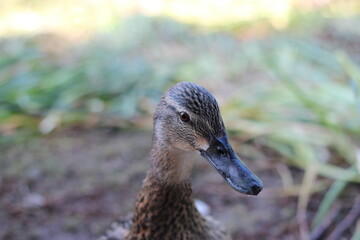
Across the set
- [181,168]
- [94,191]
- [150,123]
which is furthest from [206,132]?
[150,123]

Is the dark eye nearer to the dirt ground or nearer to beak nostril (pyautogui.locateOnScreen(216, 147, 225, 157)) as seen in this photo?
beak nostril (pyautogui.locateOnScreen(216, 147, 225, 157))

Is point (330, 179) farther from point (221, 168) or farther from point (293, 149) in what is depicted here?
point (221, 168)

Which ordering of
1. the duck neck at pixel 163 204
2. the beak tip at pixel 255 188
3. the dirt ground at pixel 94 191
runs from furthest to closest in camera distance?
the dirt ground at pixel 94 191 → the duck neck at pixel 163 204 → the beak tip at pixel 255 188

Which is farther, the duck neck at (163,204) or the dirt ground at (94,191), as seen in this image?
the dirt ground at (94,191)

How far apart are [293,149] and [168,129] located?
4.45 feet

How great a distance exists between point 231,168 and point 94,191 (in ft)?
4.27

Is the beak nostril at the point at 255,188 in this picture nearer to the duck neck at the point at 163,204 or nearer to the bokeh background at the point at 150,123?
the duck neck at the point at 163,204

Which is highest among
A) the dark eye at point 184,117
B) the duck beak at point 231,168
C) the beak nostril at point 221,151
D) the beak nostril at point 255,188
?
the dark eye at point 184,117

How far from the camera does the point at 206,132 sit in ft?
4.25

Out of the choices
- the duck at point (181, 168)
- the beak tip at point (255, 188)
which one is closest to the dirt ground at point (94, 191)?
the duck at point (181, 168)

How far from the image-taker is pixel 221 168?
129 cm

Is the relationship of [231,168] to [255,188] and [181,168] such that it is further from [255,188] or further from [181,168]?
[181,168]

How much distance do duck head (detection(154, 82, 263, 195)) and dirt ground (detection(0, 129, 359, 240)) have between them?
0.93m

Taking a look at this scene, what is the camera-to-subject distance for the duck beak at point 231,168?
1245 mm
